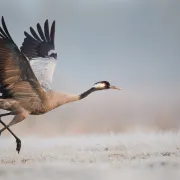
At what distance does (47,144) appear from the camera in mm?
2061

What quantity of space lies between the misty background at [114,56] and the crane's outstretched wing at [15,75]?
0.45 ft

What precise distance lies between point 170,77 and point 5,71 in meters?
0.90

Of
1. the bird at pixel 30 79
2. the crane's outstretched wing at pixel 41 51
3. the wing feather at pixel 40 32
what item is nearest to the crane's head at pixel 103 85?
the bird at pixel 30 79

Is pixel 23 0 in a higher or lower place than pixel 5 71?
higher

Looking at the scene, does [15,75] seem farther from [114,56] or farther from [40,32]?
[114,56]

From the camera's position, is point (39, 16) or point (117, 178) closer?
point (117, 178)

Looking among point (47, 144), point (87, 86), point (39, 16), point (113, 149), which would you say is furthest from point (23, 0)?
point (113, 149)

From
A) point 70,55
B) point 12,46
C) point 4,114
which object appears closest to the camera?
point 12,46

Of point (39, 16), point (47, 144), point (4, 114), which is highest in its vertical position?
point (39, 16)

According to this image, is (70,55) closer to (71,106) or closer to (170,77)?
(71,106)

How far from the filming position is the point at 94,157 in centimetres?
204

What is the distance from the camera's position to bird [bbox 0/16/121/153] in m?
1.93

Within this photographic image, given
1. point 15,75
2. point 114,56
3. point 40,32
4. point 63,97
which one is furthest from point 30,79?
point 114,56

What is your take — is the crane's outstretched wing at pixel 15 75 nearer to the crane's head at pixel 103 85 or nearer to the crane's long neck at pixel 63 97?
the crane's long neck at pixel 63 97
